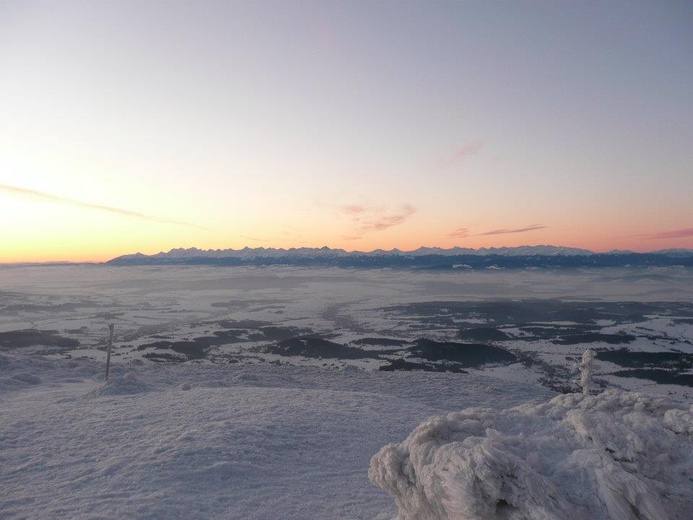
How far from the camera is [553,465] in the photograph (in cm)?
339

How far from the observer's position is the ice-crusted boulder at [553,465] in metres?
3.02

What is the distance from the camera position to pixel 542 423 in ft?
13.6

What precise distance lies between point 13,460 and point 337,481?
5.12 meters

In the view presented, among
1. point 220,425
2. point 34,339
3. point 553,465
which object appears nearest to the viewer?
point 553,465

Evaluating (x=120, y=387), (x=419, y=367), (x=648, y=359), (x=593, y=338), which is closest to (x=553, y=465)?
(x=120, y=387)

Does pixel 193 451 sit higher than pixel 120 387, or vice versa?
pixel 193 451

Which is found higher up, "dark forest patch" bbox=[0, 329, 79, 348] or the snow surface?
the snow surface

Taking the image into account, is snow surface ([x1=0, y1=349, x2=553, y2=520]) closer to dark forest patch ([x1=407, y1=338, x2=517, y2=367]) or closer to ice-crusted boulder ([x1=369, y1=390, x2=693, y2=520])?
ice-crusted boulder ([x1=369, y1=390, x2=693, y2=520])

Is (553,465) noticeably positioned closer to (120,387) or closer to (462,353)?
(120,387)

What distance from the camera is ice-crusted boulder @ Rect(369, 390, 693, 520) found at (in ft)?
9.91

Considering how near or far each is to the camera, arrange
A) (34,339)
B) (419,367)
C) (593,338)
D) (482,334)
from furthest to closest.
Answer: (482,334)
(34,339)
(593,338)
(419,367)

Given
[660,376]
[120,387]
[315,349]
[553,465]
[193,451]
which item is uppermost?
[553,465]

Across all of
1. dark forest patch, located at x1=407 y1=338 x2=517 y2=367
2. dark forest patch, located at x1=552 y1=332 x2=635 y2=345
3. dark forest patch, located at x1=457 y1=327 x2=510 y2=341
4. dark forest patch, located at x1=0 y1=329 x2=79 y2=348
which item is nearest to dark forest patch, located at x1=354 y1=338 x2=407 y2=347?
dark forest patch, located at x1=407 y1=338 x2=517 y2=367

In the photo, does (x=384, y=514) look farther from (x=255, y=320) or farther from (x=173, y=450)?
(x=255, y=320)
